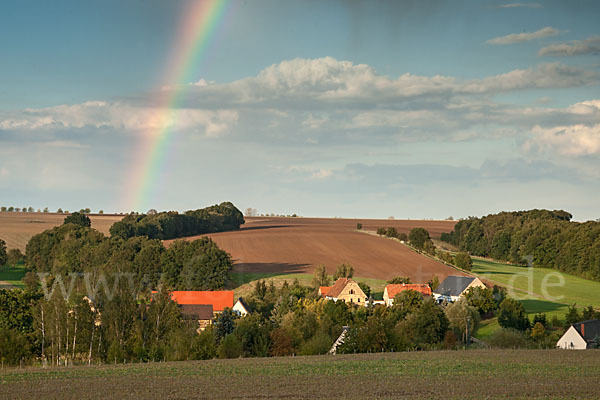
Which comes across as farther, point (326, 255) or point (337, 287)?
point (326, 255)

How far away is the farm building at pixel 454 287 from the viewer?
3322 inches

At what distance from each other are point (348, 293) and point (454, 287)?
1464 cm

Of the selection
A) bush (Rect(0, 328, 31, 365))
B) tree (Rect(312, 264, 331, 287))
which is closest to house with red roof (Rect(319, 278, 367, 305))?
tree (Rect(312, 264, 331, 287))

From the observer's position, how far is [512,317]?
69312 millimetres

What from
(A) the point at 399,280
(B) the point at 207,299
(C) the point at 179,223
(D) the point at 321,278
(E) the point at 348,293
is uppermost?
(C) the point at 179,223

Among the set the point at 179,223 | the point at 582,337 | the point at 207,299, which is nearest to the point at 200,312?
the point at 207,299

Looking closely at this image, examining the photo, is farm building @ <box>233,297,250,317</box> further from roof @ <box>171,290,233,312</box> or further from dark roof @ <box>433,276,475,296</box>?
dark roof @ <box>433,276,475,296</box>

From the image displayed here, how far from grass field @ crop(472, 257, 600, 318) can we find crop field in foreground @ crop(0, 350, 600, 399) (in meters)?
40.1

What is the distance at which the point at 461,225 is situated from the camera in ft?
587

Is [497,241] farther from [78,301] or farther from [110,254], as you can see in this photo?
[78,301]

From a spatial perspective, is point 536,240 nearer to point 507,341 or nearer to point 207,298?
point 207,298

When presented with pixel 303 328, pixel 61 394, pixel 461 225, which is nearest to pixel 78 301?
pixel 303 328

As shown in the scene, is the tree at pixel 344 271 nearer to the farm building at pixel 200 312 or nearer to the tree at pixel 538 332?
the farm building at pixel 200 312

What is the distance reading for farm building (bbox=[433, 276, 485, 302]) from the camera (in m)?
84.4
